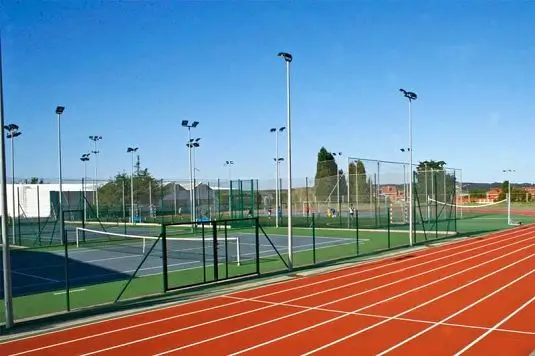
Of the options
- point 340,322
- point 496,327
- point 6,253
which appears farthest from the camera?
point 6,253

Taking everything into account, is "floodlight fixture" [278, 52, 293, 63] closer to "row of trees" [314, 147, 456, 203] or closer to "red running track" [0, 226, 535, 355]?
"red running track" [0, 226, 535, 355]

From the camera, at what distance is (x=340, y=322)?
10.1 m

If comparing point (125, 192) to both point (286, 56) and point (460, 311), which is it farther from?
point (460, 311)

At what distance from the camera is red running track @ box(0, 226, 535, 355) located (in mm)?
8602

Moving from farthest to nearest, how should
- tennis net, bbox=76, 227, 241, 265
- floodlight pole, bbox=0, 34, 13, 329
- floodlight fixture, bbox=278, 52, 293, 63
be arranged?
tennis net, bbox=76, 227, 241, 265 < floodlight fixture, bbox=278, 52, 293, 63 < floodlight pole, bbox=0, 34, 13, 329

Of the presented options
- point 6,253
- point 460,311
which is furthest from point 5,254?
point 460,311

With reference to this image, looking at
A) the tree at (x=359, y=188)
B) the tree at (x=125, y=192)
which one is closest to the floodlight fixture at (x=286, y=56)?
the tree at (x=359, y=188)

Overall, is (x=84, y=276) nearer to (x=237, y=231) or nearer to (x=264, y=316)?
(x=264, y=316)

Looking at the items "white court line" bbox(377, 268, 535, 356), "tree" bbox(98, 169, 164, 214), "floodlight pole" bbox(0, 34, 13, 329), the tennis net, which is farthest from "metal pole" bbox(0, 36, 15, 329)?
"tree" bbox(98, 169, 164, 214)

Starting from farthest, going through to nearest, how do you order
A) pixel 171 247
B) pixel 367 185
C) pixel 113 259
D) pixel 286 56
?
pixel 367 185, pixel 171 247, pixel 113 259, pixel 286 56

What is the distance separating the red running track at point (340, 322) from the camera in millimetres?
8602

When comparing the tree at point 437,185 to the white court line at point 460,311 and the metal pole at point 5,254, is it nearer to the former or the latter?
the white court line at point 460,311

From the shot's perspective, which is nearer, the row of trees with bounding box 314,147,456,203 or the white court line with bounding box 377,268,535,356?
the white court line with bounding box 377,268,535,356

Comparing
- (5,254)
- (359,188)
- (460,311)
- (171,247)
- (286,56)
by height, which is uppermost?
(286,56)
